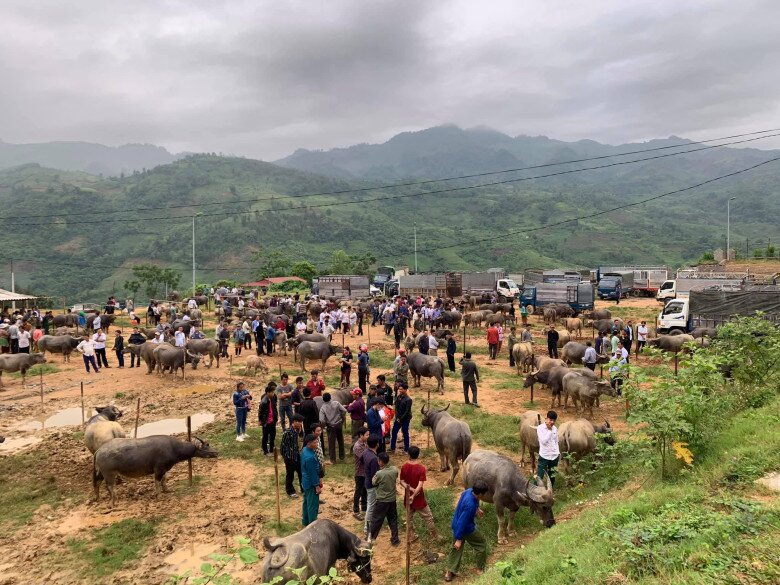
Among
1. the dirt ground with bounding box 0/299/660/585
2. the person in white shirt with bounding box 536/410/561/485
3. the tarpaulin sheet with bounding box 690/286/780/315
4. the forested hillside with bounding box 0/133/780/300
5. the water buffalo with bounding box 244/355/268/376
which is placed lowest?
the dirt ground with bounding box 0/299/660/585

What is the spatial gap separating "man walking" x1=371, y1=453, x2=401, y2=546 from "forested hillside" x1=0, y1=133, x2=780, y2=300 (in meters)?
76.2

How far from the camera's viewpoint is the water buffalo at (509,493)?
8609 millimetres

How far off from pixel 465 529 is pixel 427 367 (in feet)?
36.3

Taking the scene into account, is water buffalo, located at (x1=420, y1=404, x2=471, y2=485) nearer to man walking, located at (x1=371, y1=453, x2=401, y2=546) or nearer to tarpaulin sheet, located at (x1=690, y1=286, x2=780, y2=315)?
man walking, located at (x1=371, y1=453, x2=401, y2=546)

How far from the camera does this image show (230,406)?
16516 millimetres

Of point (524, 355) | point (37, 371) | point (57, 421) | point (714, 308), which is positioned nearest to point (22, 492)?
point (57, 421)

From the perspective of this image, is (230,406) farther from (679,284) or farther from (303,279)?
(303,279)

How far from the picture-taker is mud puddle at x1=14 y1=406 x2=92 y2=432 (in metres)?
14.9

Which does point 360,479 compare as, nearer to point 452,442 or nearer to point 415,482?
point 415,482

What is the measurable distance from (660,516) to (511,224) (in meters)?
142

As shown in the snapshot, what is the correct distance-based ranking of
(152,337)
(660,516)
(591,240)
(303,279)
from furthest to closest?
1. (591,240)
2. (303,279)
3. (152,337)
4. (660,516)

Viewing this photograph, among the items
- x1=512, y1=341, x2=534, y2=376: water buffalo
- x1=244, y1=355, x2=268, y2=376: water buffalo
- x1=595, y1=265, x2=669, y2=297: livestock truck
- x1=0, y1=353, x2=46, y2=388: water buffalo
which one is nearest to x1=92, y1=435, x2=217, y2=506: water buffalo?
x1=244, y1=355, x2=268, y2=376: water buffalo

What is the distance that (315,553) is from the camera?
6816 millimetres

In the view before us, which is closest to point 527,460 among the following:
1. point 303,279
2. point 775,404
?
point 775,404
